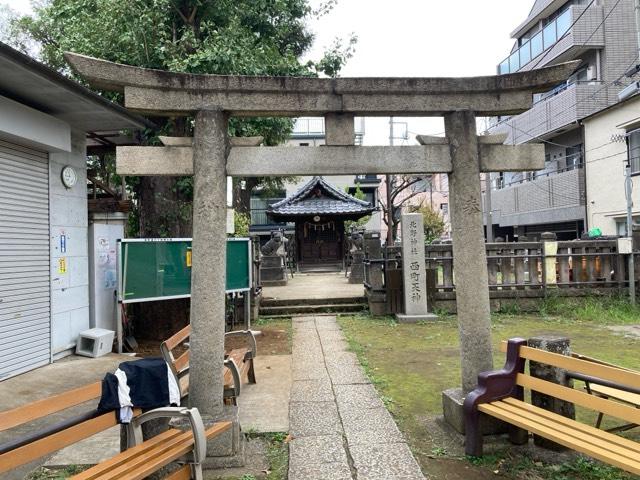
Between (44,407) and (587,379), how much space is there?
4023 mm

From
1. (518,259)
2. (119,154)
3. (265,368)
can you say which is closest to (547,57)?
(518,259)

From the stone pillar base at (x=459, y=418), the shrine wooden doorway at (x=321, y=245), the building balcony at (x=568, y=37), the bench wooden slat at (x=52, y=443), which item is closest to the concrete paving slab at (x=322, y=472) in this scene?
the stone pillar base at (x=459, y=418)

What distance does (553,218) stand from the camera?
68.8 ft

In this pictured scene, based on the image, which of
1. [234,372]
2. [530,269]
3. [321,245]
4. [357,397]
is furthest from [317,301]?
[321,245]

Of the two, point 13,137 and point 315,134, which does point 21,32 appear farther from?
point 315,134

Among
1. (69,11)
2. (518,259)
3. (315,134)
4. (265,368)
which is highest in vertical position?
(315,134)

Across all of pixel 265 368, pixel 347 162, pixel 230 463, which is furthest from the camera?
pixel 265 368

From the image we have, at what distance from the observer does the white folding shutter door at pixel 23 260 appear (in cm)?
673

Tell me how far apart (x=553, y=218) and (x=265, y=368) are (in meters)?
18.0

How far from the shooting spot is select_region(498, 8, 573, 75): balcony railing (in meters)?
19.3

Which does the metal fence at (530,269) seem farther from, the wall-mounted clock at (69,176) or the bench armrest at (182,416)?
the bench armrest at (182,416)

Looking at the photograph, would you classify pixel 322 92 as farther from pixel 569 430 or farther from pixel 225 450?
pixel 569 430

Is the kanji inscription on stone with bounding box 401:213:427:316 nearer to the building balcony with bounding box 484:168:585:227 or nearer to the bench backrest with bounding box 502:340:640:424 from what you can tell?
the bench backrest with bounding box 502:340:640:424

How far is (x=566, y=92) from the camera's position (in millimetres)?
19250
